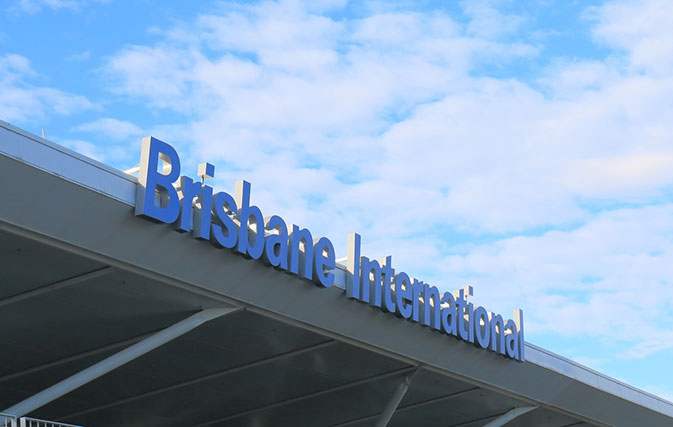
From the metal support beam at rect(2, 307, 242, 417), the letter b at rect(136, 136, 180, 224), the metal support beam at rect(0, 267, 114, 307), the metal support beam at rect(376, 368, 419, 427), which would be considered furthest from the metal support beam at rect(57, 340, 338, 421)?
the letter b at rect(136, 136, 180, 224)

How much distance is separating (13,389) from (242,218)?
30.1 ft

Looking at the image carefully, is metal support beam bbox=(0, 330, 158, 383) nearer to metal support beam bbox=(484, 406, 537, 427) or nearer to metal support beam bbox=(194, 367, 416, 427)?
metal support beam bbox=(194, 367, 416, 427)

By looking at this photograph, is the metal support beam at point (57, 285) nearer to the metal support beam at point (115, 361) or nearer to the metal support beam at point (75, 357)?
the metal support beam at point (115, 361)

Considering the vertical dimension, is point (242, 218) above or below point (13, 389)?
above

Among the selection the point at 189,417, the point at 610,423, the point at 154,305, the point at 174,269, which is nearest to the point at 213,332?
the point at 154,305

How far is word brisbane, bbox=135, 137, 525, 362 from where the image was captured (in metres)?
Result: 17.5

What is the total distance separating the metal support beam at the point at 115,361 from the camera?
16.8 m

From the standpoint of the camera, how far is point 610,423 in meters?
33.0

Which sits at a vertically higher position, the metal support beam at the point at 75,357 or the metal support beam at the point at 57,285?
the metal support beam at the point at 57,285

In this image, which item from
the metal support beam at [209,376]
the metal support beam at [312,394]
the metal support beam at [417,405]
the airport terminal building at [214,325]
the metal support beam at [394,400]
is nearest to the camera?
the airport terminal building at [214,325]

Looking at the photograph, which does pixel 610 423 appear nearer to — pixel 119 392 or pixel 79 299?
pixel 119 392

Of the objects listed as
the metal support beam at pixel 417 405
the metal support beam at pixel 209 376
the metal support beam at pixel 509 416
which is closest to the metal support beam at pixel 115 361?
the metal support beam at pixel 209 376

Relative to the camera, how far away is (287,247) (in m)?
19.9

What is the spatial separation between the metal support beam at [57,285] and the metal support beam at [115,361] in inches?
66.8
